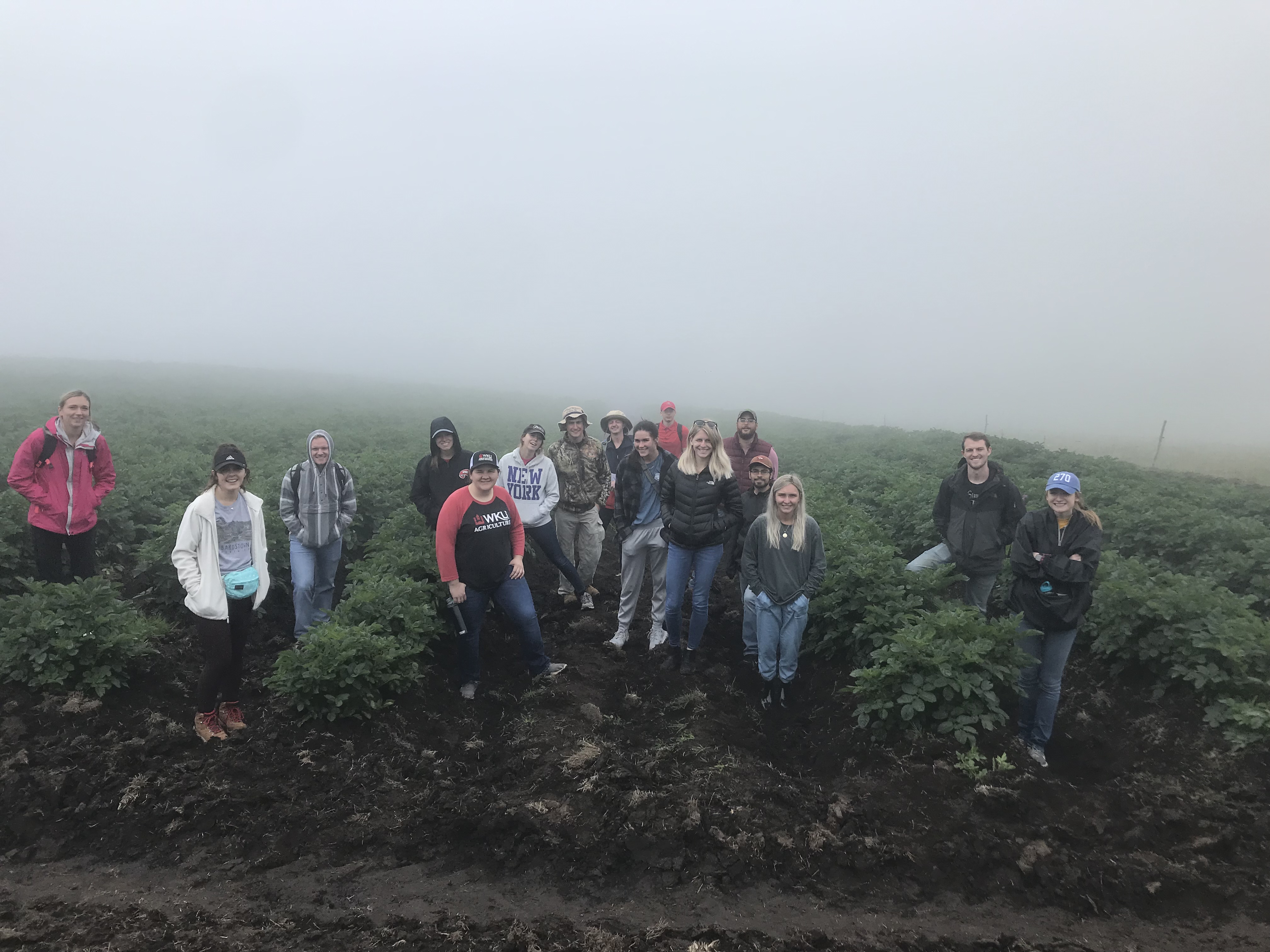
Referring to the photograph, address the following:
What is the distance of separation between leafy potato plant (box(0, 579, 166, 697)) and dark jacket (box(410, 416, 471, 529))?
2749 millimetres

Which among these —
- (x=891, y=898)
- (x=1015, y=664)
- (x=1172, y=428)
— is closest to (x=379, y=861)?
(x=891, y=898)

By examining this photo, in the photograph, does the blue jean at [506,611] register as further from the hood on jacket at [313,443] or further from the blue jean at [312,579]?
the hood on jacket at [313,443]

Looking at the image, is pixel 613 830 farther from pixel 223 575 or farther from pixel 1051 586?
pixel 1051 586

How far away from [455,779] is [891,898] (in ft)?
10.3

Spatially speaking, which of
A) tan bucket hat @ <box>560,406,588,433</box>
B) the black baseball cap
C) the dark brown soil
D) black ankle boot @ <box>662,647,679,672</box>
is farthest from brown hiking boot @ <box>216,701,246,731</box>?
tan bucket hat @ <box>560,406,588,433</box>

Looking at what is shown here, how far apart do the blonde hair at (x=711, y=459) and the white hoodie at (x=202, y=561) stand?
4.10 meters

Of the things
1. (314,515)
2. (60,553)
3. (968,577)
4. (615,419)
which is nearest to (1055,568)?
(968,577)

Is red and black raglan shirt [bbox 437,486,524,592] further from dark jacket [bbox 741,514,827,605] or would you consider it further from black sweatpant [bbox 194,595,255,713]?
dark jacket [bbox 741,514,827,605]

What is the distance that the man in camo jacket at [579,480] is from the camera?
318 inches

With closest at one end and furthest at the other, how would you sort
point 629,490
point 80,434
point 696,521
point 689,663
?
point 80,434 → point 696,521 → point 689,663 → point 629,490

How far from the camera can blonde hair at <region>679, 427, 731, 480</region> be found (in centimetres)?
663

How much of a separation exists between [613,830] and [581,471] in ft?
14.7

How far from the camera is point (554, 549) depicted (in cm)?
803

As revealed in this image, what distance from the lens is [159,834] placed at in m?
4.27
